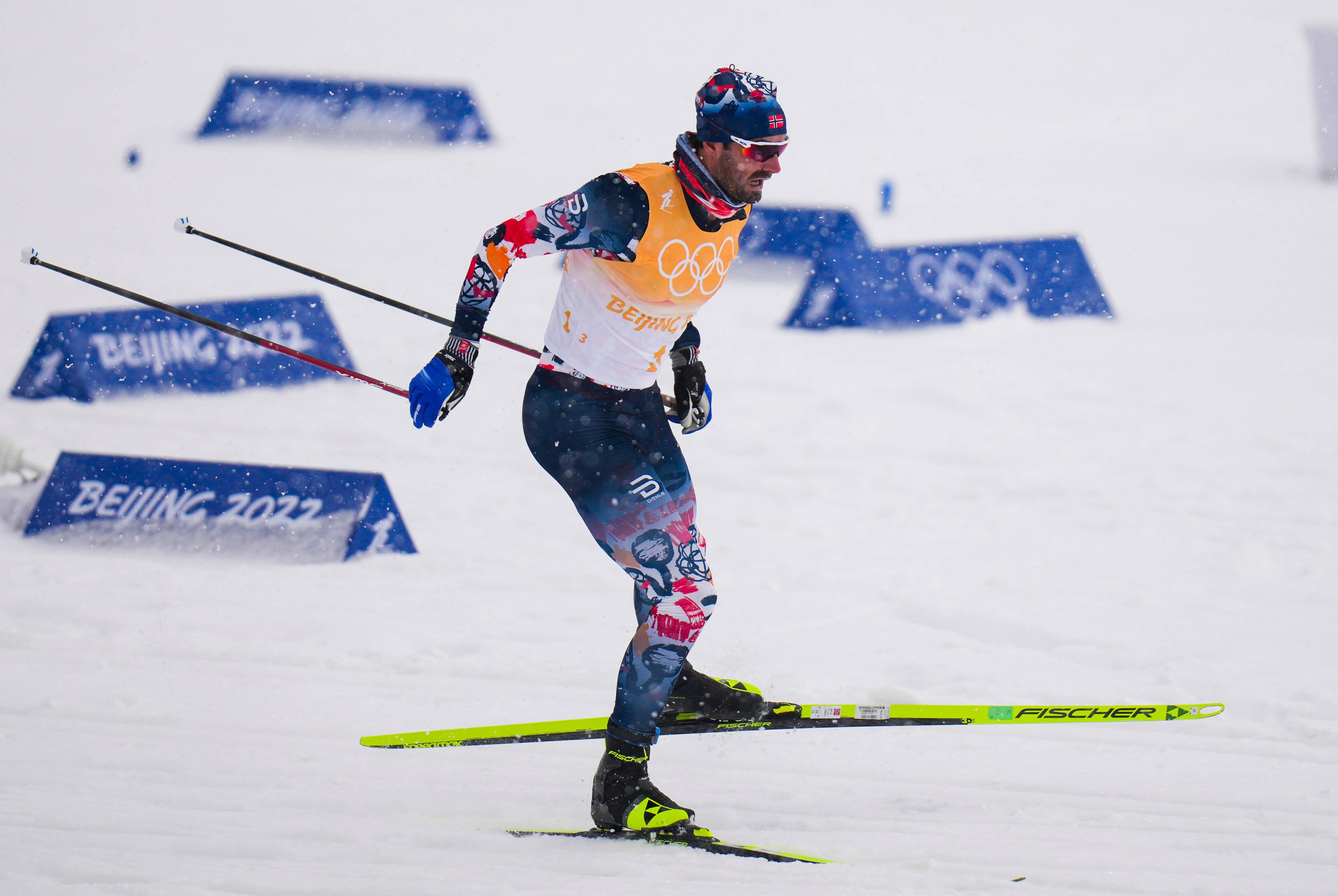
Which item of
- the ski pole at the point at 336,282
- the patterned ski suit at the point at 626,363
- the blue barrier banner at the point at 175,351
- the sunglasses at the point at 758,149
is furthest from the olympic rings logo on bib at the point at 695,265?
the blue barrier banner at the point at 175,351

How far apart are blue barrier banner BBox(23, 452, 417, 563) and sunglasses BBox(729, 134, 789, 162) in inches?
133

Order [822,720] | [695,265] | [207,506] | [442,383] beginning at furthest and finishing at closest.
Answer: [207,506]
[822,720]
[695,265]
[442,383]

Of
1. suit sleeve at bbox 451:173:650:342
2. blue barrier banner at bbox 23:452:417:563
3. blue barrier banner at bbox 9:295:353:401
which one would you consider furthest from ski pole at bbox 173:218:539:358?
blue barrier banner at bbox 9:295:353:401

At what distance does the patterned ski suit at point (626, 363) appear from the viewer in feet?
11.7

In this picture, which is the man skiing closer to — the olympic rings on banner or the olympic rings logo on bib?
the olympic rings logo on bib

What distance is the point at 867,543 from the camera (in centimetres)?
677

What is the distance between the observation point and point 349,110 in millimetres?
16672

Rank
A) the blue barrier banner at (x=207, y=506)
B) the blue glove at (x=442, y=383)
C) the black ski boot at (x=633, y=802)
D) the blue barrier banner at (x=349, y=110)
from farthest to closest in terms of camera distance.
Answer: the blue barrier banner at (x=349, y=110) → the blue barrier banner at (x=207, y=506) → the black ski boot at (x=633, y=802) → the blue glove at (x=442, y=383)

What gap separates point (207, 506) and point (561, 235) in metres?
3.61

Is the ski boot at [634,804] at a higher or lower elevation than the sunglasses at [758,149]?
lower

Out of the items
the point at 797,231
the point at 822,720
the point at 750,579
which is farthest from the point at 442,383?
the point at 797,231

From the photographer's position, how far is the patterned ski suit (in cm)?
356

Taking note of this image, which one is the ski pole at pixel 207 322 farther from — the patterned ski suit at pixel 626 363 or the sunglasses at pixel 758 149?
the sunglasses at pixel 758 149

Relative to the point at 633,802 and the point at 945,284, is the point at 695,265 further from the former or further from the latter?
the point at 945,284
